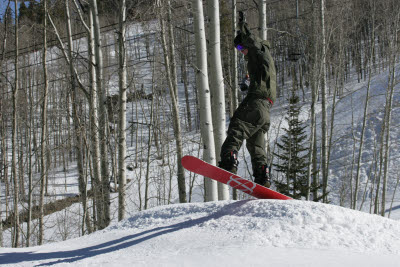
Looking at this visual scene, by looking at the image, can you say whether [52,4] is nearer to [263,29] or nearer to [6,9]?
[6,9]

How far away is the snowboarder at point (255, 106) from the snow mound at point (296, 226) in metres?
0.61

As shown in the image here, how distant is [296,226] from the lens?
310 cm

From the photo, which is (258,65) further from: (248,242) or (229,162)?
(248,242)

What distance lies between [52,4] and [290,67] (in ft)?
105

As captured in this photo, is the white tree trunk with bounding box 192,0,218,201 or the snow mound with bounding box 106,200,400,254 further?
the white tree trunk with bounding box 192,0,218,201

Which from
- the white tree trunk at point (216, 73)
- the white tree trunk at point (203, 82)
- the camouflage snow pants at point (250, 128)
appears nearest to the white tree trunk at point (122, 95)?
the white tree trunk at point (203, 82)

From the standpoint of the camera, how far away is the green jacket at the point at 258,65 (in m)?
4.06

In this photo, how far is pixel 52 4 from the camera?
10.8 metres

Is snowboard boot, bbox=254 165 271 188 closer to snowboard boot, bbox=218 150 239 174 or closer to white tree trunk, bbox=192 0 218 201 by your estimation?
snowboard boot, bbox=218 150 239 174

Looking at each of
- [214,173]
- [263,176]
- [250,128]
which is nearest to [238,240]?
[214,173]

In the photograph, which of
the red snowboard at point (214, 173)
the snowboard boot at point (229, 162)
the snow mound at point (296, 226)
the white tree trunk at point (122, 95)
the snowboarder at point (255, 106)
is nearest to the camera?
the snow mound at point (296, 226)

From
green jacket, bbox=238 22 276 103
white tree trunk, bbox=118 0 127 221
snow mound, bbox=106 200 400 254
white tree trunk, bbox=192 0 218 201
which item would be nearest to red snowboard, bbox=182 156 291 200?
snow mound, bbox=106 200 400 254

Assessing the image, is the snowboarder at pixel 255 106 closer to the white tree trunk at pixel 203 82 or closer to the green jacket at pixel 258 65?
the green jacket at pixel 258 65

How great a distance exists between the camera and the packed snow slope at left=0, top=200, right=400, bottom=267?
2641 mm
